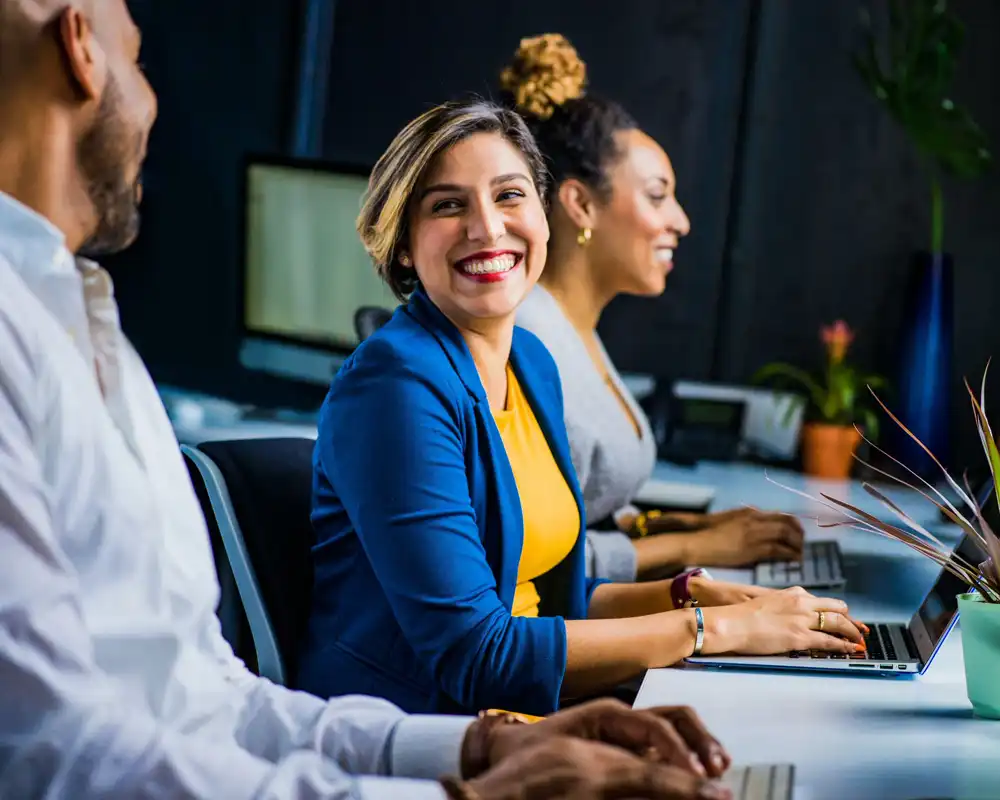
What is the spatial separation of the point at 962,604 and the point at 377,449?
2.09ft

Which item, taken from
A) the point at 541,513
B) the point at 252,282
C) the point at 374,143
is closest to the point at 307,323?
the point at 252,282

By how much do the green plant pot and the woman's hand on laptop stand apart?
0.21m

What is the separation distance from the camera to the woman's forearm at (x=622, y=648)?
144 centimetres

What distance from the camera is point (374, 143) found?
3.48m

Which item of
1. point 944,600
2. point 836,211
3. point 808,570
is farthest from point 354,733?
point 836,211

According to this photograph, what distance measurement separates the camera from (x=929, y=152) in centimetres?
290

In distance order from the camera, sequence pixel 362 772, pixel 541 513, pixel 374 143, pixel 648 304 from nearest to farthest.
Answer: pixel 362 772, pixel 541 513, pixel 648 304, pixel 374 143

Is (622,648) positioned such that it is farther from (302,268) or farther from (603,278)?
(302,268)

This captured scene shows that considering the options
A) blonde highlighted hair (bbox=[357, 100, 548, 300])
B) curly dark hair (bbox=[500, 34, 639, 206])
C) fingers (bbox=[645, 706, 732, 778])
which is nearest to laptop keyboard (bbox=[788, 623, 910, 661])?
fingers (bbox=[645, 706, 732, 778])

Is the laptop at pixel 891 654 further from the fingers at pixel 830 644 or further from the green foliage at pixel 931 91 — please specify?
the green foliage at pixel 931 91

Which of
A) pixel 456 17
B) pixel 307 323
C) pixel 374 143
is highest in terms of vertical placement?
pixel 456 17

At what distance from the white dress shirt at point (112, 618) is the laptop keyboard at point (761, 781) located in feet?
0.73

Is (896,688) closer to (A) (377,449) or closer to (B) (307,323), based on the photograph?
(A) (377,449)

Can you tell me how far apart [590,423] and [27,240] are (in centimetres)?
131
